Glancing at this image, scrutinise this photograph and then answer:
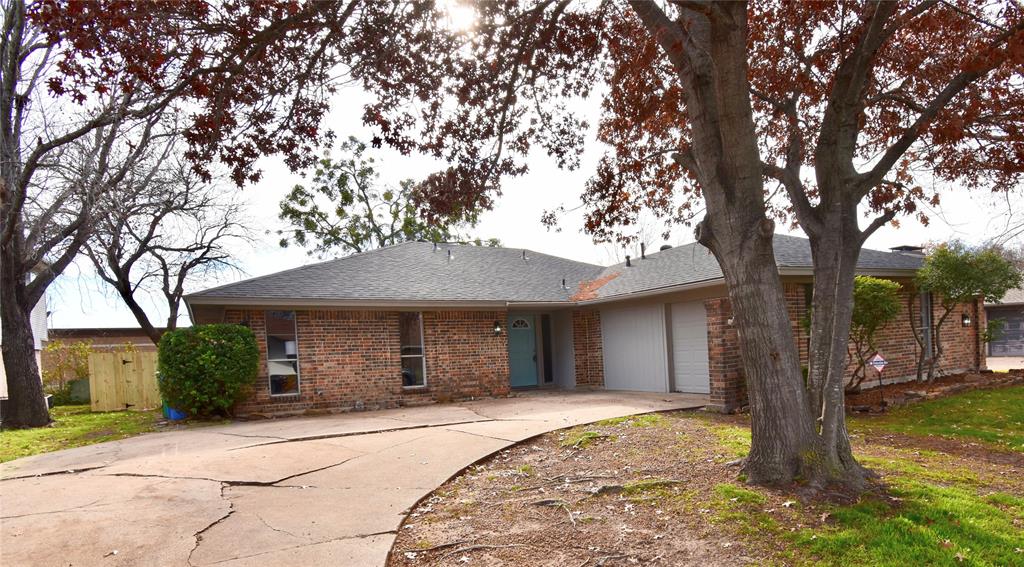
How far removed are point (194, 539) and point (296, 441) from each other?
4294 mm

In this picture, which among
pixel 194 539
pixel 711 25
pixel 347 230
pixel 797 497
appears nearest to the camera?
pixel 194 539

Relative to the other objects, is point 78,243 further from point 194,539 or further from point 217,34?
point 194,539

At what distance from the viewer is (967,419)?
973cm

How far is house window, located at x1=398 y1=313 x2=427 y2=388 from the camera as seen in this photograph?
1427 centimetres

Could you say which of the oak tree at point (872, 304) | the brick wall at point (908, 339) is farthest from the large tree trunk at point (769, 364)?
the brick wall at point (908, 339)

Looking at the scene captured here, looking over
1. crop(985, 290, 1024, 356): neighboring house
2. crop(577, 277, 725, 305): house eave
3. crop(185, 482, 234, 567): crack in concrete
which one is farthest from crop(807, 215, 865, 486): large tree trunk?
→ crop(985, 290, 1024, 356): neighboring house

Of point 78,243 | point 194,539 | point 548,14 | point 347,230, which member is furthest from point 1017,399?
point 347,230

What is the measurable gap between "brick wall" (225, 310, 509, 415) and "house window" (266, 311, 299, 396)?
15 centimetres

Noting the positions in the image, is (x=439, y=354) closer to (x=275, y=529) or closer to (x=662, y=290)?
(x=662, y=290)

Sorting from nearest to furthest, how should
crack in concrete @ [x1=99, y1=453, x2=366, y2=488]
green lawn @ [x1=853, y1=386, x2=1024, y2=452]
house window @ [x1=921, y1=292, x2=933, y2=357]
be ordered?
crack in concrete @ [x1=99, y1=453, x2=366, y2=488]
green lawn @ [x1=853, y1=386, x2=1024, y2=452]
house window @ [x1=921, y1=292, x2=933, y2=357]

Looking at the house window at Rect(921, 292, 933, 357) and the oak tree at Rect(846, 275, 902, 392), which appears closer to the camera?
the oak tree at Rect(846, 275, 902, 392)

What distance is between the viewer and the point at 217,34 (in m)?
5.86

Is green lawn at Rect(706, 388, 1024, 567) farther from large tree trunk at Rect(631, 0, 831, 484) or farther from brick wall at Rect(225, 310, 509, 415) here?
brick wall at Rect(225, 310, 509, 415)

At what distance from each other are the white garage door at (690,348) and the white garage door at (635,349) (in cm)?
25
